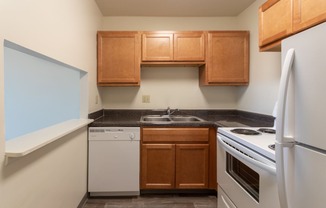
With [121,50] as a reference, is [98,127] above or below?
below

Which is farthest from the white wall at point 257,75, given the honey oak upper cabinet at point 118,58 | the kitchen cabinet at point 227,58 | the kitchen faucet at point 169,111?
the honey oak upper cabinet at point 118,58

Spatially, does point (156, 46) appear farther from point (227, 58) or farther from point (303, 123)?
point (303, 123)

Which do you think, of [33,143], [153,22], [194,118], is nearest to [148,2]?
[153,22]

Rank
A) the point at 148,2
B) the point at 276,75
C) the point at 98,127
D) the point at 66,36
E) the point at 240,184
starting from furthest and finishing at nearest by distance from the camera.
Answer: the point at 148,2 < the point at 98,127 < the point at 276,75 < the point at 66,36 < the point at 240,184

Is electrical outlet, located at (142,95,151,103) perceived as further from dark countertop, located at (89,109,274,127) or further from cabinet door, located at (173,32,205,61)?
cabinet door, located at (173,32,205,61)

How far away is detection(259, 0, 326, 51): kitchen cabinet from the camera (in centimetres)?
121

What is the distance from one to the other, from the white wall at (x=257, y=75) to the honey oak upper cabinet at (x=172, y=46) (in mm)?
632

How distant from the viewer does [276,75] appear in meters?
2.24

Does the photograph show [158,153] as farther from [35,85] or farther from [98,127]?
[35,85]

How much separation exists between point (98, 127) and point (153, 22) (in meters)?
1.71

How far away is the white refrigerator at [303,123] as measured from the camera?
0.74 meters

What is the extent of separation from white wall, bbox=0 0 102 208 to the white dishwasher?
0.11 m

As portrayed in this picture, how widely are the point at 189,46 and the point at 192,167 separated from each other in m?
1.52

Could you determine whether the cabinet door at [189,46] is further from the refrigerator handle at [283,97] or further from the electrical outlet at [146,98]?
the refrigerator handle at [283,97]
